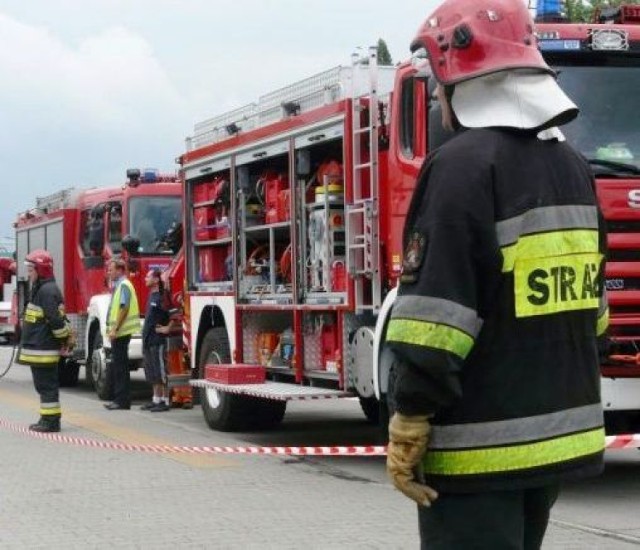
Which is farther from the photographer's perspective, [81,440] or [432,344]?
[81,440]

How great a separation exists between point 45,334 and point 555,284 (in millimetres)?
9100

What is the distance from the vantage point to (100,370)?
16.1 meters

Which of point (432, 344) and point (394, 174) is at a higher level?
point (394, 174)

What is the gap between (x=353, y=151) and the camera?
9477 millimetres

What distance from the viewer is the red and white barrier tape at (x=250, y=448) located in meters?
8.02

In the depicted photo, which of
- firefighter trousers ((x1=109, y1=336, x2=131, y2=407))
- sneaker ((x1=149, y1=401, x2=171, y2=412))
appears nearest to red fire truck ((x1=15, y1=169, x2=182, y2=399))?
firefighter trousers ((x1=109, y1=336, x2=131, y2=407))

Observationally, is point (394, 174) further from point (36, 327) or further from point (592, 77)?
point (36, 327)

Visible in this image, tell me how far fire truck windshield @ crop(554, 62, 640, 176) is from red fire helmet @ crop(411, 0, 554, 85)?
16.1 feet

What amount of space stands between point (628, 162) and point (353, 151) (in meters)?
2.28

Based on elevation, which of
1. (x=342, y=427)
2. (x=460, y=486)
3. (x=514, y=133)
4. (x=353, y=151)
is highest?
(x=353, y=151)

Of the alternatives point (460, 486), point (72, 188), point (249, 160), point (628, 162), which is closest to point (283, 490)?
point (628, 162)

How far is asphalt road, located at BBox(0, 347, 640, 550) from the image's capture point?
6.84m

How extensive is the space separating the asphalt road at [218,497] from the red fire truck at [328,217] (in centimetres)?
63

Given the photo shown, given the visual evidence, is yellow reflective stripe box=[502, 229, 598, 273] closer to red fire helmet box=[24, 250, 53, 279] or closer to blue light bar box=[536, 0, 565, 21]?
blue light bar box=[536, 0, 565, 21]
